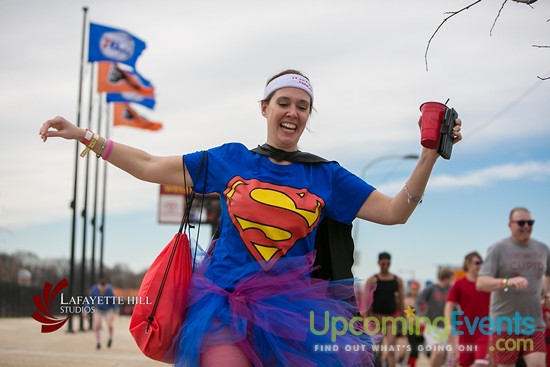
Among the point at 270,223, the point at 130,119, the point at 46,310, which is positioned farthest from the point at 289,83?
the point at 130,119

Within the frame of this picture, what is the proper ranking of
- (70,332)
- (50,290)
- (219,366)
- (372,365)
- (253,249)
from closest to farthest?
(219,366) → (253,249) → (372,365) → (50,290) → (70,332)

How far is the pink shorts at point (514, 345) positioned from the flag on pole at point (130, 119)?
29.5 m

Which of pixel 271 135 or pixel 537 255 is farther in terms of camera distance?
pixel 537 255

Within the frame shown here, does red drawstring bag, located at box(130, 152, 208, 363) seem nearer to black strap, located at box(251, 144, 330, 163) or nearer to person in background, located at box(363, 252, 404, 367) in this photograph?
black strap, located at box(251, 144, 330, 163)

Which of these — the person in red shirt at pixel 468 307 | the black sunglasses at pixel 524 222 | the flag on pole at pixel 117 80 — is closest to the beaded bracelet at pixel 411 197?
the black sunglasses at pixel 524 222

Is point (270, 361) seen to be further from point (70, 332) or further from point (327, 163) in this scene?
point (70, 332)

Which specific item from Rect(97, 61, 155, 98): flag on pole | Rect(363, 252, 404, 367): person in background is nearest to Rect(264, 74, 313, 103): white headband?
Rect(363, 252, 404, 367): person in background

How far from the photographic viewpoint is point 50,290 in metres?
8.43

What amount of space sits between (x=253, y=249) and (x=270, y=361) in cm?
60

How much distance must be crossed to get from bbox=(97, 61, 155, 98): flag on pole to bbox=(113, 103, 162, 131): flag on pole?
438cm

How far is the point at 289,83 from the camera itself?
4477mm

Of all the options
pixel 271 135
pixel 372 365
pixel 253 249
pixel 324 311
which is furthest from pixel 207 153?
pixel 372 365

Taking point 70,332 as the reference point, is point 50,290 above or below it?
above

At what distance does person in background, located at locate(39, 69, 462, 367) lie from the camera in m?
4.04
